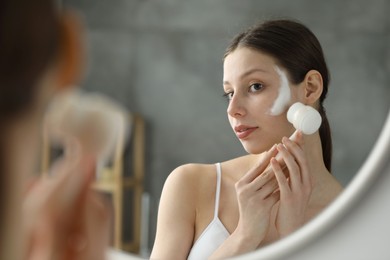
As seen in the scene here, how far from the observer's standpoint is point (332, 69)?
1.89ft

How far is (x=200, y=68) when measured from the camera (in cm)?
60

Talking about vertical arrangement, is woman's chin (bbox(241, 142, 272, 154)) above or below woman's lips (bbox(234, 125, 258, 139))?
below

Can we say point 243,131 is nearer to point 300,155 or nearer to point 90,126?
point 300,155

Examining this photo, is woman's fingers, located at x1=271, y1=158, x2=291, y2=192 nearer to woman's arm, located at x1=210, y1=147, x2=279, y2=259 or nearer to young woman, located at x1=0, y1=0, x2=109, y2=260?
woman's arm, located at x1=210, y1=147, x2=279, y2=259

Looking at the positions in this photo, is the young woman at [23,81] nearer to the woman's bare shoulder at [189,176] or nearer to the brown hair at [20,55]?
the brown hair at [20,55]

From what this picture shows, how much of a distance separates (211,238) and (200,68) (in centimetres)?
17

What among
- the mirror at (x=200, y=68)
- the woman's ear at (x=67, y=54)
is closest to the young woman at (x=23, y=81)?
the woman's ear at (x=67, y=54)

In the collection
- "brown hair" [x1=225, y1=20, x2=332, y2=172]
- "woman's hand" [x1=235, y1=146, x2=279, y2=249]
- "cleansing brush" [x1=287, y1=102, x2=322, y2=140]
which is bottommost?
"woman's hand" [x1=235, y1=146, x2=279, y2=249]

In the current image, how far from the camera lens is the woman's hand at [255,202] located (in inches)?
24.1

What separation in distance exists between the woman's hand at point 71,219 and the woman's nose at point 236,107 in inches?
8.8

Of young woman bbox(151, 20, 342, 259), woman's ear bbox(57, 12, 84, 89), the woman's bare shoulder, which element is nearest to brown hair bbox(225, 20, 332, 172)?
young woman bbox(151, 20, 342, 259)

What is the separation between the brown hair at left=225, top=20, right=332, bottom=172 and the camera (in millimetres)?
586

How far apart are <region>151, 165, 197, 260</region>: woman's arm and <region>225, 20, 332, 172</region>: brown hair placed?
0.47 ft

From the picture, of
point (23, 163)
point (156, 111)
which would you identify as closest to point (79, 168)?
point (23, 163)
